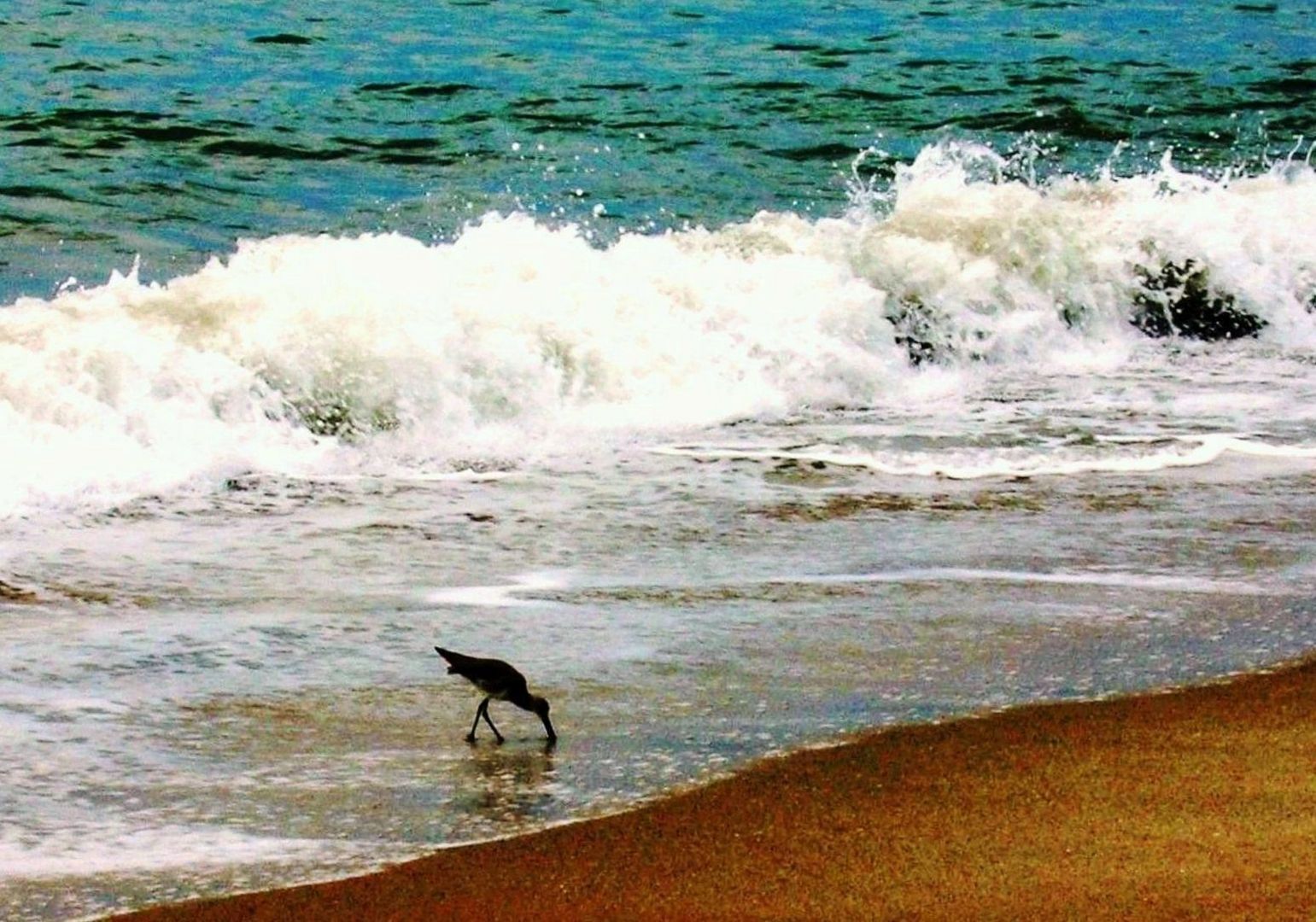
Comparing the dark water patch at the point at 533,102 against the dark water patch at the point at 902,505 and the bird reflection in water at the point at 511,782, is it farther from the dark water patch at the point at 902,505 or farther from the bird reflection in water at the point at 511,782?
the bird reflection in water at the point at 511,782

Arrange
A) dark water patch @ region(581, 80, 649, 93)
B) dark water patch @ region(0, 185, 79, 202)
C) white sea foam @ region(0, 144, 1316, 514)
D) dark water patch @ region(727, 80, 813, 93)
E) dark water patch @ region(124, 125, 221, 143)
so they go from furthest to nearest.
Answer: dark water patch @ region(727, 80, 813, 93) < dark water patch @ region(581, 80, 649, 93) < dark water patch @ region(124, 125, 221, 143) < dark water patch @ region(0, 185, 79, 202) < white sea foam @ region(0, 144, 1316, 514)

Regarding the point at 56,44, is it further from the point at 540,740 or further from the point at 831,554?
the point at 540,740

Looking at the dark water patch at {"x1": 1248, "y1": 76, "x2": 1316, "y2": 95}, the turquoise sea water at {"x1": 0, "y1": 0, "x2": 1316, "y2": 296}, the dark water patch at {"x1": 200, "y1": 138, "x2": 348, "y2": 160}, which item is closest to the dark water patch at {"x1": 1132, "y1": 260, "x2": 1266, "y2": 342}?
the turquoise sea water at {"x1": 0, "y1": 0, "x2": 1316, "y2": 296}

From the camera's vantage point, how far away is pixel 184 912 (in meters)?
3.81

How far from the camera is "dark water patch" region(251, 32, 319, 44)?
17844mm

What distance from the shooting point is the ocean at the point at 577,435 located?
4773mm

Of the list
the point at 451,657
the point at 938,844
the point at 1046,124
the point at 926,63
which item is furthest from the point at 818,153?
the point at 938,844

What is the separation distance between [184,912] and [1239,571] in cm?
344

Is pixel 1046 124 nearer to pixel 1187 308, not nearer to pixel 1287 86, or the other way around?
pixel 1287 86

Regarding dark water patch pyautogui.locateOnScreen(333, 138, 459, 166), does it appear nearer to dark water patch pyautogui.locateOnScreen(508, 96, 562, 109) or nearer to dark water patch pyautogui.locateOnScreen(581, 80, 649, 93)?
dark water patch pyautogui.locateOnScreen(508, 96, 562, 109)

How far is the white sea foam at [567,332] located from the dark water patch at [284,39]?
7.35m

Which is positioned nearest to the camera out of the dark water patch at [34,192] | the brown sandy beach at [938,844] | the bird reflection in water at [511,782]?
the brown sandy beach at [938,844]

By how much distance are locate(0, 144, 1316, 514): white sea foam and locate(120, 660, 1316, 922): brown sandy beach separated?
3.05 meters

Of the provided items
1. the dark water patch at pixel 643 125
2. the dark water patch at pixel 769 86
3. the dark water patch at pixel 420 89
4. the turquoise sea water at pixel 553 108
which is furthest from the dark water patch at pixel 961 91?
the dark water patch at pixel 420 89
